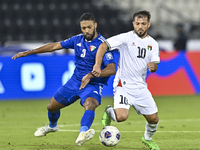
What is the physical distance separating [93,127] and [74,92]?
2.37 metres

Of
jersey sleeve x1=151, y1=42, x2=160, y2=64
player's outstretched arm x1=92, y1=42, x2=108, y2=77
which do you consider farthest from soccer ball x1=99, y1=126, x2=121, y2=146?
jersey sleeve x1=151, y1=42, x2=160, y2=64

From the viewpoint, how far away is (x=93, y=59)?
6480 mm

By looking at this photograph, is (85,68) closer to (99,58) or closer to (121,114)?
(99,58)

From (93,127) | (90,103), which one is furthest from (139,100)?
(93,127)

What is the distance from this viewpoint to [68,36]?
785 inches

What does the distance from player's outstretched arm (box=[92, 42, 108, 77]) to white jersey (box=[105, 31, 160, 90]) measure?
0.71ft

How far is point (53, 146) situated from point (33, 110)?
17.5ft

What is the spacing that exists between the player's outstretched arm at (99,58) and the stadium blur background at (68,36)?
7824 mm

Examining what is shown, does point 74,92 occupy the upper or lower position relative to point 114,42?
lower

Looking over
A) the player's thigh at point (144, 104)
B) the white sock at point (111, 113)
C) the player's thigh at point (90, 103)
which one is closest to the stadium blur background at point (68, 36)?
the white sock at point (111, 113)

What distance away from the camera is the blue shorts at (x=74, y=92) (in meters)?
6.32

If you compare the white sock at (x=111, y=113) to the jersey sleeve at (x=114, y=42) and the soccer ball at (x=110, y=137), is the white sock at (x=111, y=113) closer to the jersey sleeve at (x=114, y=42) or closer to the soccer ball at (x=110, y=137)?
the soccer ball at (x=110, y=137)

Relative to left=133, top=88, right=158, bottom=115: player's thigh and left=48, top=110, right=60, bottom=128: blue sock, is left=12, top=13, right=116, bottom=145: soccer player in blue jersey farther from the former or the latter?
left=133, top=88, right=158, bottom=115: player's thigh

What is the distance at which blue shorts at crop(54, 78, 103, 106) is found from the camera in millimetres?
6320
